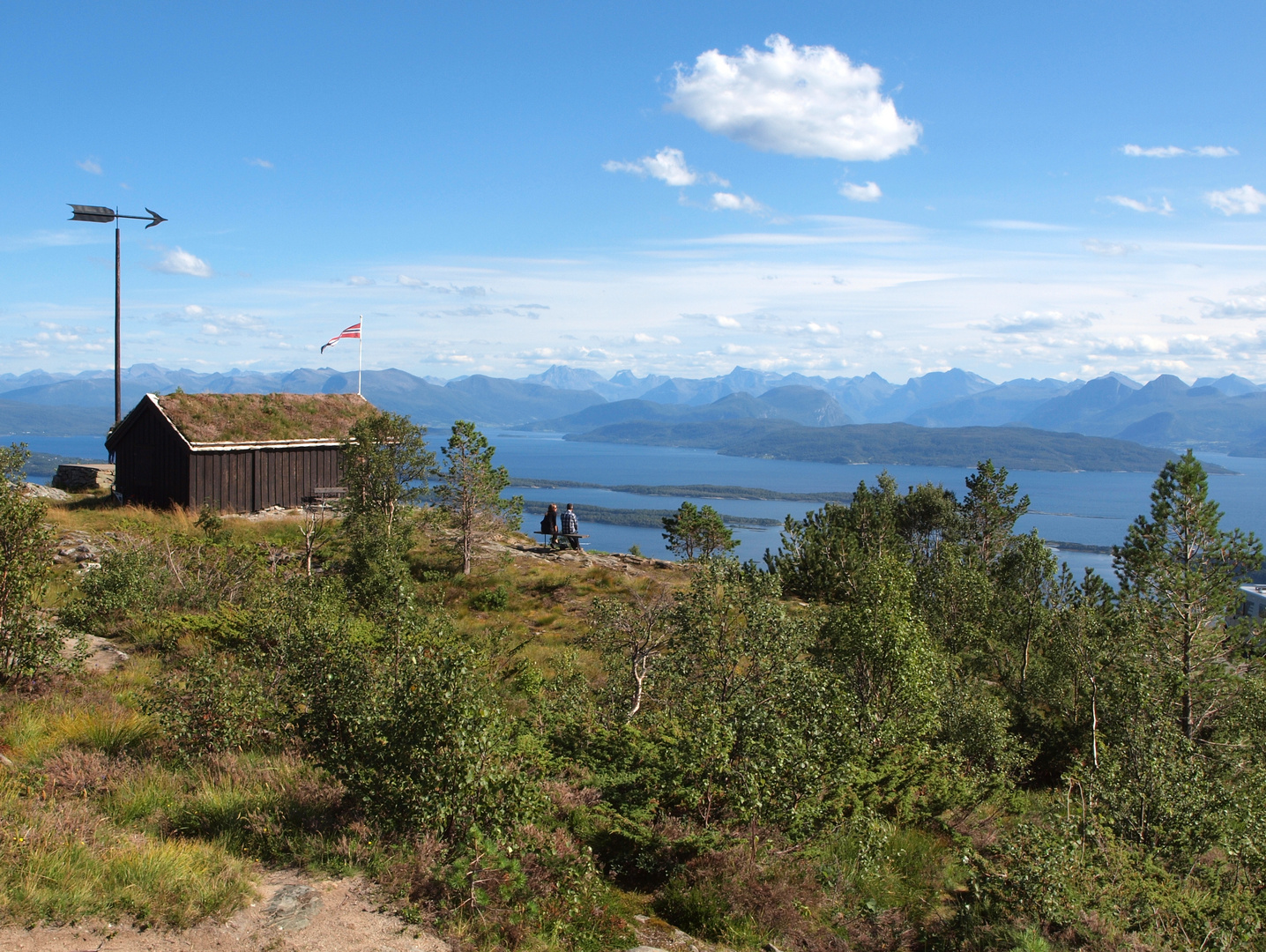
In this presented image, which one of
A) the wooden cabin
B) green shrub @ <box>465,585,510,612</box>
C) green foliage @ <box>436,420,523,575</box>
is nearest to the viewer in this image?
green shrub @ <box>465,585,510,612</box>

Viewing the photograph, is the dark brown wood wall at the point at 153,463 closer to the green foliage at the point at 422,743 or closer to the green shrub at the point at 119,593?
the green shrub at the point at 119,593

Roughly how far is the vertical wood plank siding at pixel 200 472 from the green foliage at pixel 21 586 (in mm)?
18298

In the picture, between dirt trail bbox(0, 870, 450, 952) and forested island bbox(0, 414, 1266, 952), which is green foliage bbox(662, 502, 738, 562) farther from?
dirt trail bbox(0, 870, 450, 952)

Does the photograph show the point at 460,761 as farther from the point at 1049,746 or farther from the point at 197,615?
the point at 1049,746

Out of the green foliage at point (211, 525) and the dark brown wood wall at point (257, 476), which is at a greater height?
the dark brown wood wall at point (257, 476)

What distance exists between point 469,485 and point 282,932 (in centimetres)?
1888

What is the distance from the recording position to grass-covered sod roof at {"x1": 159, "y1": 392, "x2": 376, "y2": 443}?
29219 millimetres

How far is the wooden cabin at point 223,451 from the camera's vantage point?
94.1 feet

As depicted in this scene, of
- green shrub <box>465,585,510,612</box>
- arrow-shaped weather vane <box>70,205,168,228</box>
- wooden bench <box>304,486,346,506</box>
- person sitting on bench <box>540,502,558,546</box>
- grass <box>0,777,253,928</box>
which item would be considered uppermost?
arrow-shaped weather vane <box>70,205,168,228</box>

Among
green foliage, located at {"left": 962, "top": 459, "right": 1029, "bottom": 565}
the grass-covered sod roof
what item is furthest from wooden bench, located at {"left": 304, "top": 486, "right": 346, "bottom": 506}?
green foliage, located at {"left": 962, "top": 459, "right": 1029, "bottom": 565}

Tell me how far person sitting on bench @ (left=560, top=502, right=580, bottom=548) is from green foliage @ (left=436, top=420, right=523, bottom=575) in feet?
18.4

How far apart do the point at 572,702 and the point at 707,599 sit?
258 cm

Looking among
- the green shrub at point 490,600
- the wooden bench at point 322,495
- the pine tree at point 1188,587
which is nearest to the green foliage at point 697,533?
the green shrub at point 490,600

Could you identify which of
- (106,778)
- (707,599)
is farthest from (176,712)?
(707,599)
